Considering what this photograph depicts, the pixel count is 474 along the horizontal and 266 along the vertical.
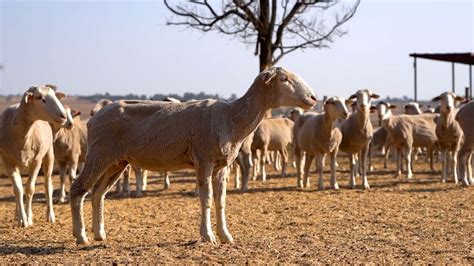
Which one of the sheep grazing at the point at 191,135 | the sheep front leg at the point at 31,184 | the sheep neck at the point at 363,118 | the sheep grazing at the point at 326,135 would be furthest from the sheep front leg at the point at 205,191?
the sheep neck at the point at 363,118

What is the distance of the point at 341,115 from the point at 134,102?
7344mm

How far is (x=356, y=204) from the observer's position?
510 inches

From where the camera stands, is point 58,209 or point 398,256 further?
point 58,209

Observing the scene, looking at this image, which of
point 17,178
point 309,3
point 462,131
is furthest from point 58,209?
point 309,3

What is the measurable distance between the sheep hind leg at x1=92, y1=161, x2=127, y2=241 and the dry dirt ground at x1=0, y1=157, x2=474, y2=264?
242 millimetres

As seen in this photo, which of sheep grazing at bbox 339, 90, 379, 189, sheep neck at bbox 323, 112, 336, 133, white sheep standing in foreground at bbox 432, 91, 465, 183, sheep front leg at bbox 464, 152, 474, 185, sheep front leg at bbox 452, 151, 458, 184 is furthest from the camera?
white sheep standing in foreground at bbox 432, 91, 465, 183

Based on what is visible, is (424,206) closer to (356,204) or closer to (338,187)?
(356,204)

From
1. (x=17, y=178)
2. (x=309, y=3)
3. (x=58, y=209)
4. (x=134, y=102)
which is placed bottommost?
(x=58, y=209)

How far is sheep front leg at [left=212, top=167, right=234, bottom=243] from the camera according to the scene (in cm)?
835

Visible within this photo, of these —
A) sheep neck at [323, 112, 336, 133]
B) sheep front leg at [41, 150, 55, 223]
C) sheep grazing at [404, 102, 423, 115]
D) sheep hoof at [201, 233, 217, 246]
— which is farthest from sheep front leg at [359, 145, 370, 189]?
sheep grazing at [404, 102, 423, 115]

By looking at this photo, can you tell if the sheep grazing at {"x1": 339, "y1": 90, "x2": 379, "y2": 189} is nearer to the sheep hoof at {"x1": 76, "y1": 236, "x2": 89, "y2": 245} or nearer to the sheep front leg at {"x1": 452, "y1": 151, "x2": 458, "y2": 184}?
the sheep front leg at {"x1": 452, "y1": 151, "x2": 458, "y2": 184}

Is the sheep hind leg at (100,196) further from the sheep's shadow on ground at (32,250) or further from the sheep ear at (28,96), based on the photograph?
the sheep ear at (28,96)

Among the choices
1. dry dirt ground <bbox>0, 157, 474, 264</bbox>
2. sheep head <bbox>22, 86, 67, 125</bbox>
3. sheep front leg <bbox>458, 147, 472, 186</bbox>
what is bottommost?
dry dirt ground <bbox>0, 157, 474, 264</bbox>

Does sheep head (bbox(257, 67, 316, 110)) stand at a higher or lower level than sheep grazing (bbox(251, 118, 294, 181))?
higher
